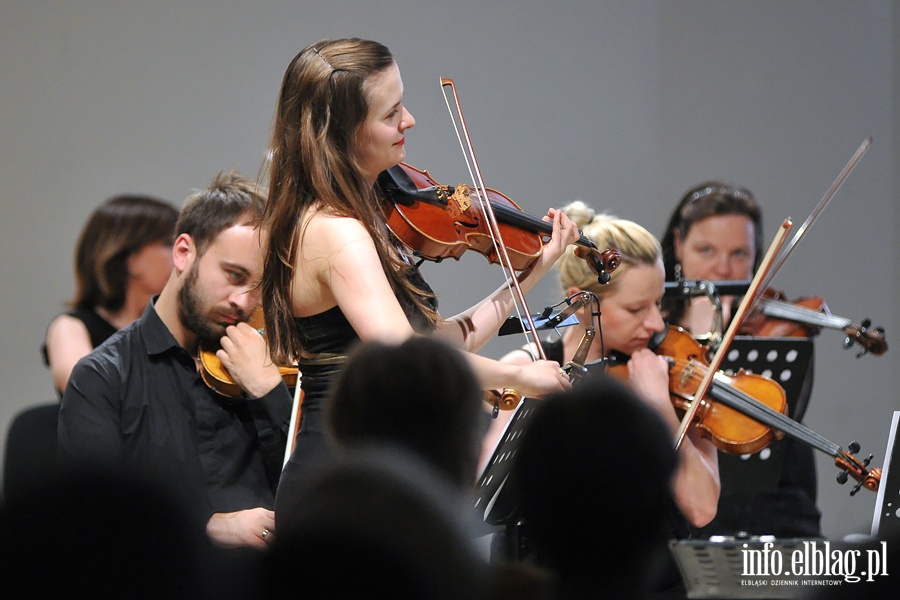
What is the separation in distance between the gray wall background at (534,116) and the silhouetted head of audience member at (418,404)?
267 cm

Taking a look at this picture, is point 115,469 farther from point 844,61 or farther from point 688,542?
point 844,61

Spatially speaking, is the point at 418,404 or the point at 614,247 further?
the point at 614,247

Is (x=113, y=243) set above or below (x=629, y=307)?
above

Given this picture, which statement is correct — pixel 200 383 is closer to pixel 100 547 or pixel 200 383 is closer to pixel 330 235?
pixel 330 235

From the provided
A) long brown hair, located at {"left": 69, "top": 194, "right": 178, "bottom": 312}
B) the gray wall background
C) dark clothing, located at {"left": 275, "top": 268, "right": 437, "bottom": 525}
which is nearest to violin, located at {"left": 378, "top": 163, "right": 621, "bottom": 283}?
dark clothing, located at {"left": 275, "top": 268, "right": 437, "bottom": 525}

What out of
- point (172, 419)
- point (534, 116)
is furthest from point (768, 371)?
point (534, 116)

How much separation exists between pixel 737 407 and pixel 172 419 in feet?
3.73

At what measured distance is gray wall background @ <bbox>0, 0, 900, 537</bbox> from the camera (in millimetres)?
3406

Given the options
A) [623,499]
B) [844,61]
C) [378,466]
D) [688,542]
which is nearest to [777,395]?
[688,542]

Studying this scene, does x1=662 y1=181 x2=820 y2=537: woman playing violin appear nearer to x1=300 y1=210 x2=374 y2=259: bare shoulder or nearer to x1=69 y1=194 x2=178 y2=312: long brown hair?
x1=300 y1=210 x2=374 y2=259: bare shoulder

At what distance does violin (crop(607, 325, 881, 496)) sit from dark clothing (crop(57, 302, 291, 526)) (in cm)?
77

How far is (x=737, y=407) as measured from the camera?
7.56ft

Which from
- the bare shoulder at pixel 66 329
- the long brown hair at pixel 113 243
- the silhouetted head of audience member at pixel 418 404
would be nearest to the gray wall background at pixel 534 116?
the long brown hair at pixel 113 243

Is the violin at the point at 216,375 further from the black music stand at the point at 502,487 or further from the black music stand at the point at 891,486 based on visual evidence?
the black music stand at the point at 891,486
